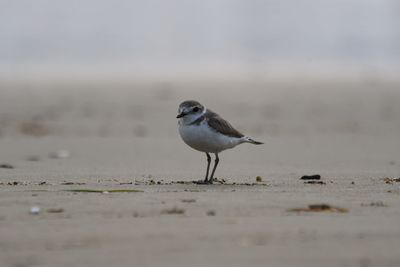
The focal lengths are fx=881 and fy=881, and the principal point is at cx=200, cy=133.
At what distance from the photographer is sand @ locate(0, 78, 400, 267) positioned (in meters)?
4.70

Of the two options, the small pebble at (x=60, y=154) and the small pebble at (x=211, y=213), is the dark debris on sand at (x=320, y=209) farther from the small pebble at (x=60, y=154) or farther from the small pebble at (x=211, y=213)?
the small pebble at (x=60, y=154)

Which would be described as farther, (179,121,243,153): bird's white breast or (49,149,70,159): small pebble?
(49,149,70,159): small pebble

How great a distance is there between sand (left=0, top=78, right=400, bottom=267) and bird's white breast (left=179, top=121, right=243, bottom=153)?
0.35 metres

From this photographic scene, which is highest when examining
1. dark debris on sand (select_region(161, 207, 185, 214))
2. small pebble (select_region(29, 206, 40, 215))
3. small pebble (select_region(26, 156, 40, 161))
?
small pebble (select_region(26, 156, 40, 161))

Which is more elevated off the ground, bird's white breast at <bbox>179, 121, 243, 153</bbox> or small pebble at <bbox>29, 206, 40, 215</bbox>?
bird's white breast at <bbox>179, 121, 243, 153</bbox>

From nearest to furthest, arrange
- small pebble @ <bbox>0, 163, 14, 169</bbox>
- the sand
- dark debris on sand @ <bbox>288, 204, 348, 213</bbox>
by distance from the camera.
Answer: the sand → dark debris on sand @ <bbox>288, 204, 348, 213</bbox> → small pebble @ <bbox>0, 163, 14, 169</bbox>

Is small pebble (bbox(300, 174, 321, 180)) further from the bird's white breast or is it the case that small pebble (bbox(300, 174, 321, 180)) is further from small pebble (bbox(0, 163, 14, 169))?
small pebble (bbox(0, 163, 14, 169))

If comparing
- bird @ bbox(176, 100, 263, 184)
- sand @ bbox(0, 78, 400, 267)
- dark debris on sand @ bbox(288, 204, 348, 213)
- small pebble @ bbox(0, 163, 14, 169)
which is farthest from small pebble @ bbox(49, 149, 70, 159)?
dark debris on sand @ bbox(288, 204, 348, 213)

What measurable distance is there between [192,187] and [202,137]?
0.75 metres

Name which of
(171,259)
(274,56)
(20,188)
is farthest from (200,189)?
(274,56)

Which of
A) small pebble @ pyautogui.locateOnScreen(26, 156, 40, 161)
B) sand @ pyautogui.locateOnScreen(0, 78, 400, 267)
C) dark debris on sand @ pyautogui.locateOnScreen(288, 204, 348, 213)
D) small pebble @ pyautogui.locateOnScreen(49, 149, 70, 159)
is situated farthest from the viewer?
small pebble @ pyautogui.locateOnScreen(49, 149, 70, 159)

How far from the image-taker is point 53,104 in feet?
52.3

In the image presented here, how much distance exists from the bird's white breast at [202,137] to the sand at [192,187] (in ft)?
1.15

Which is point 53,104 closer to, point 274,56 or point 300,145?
point 300,145
